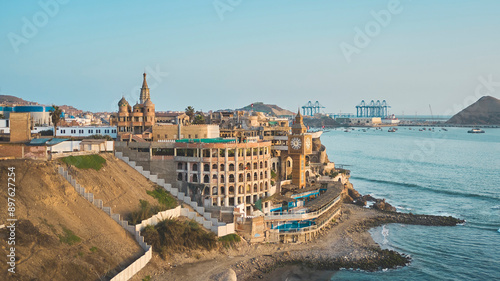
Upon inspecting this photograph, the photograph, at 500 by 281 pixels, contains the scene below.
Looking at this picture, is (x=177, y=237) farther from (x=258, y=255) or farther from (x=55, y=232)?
(x=55, y=232)

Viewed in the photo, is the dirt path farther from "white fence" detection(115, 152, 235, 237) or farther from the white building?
the white building

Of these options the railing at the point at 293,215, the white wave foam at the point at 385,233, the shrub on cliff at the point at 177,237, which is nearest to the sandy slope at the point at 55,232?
the shrub on cliff at the point at 177,237

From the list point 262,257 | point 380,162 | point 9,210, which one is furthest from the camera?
point 380,162

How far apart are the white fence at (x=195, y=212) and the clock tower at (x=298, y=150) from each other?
19.3 m

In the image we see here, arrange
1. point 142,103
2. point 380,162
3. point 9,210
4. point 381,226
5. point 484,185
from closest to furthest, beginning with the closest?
1. point 9,210
2. point 381,226
3. point 142,103
4. point 484,185
5. point 380,162

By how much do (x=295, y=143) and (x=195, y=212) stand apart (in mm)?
22995

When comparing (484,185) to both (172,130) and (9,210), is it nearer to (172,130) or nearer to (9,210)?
(172,130)

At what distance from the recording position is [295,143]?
6981cm

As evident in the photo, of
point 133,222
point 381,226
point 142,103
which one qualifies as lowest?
point 381,226

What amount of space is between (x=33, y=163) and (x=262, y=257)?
25.4 m

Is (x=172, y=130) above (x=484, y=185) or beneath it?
above

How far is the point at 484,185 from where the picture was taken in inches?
4060

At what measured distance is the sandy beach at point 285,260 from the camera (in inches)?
1699

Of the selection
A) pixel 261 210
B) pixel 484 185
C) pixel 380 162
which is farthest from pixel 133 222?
pixel 380 162
